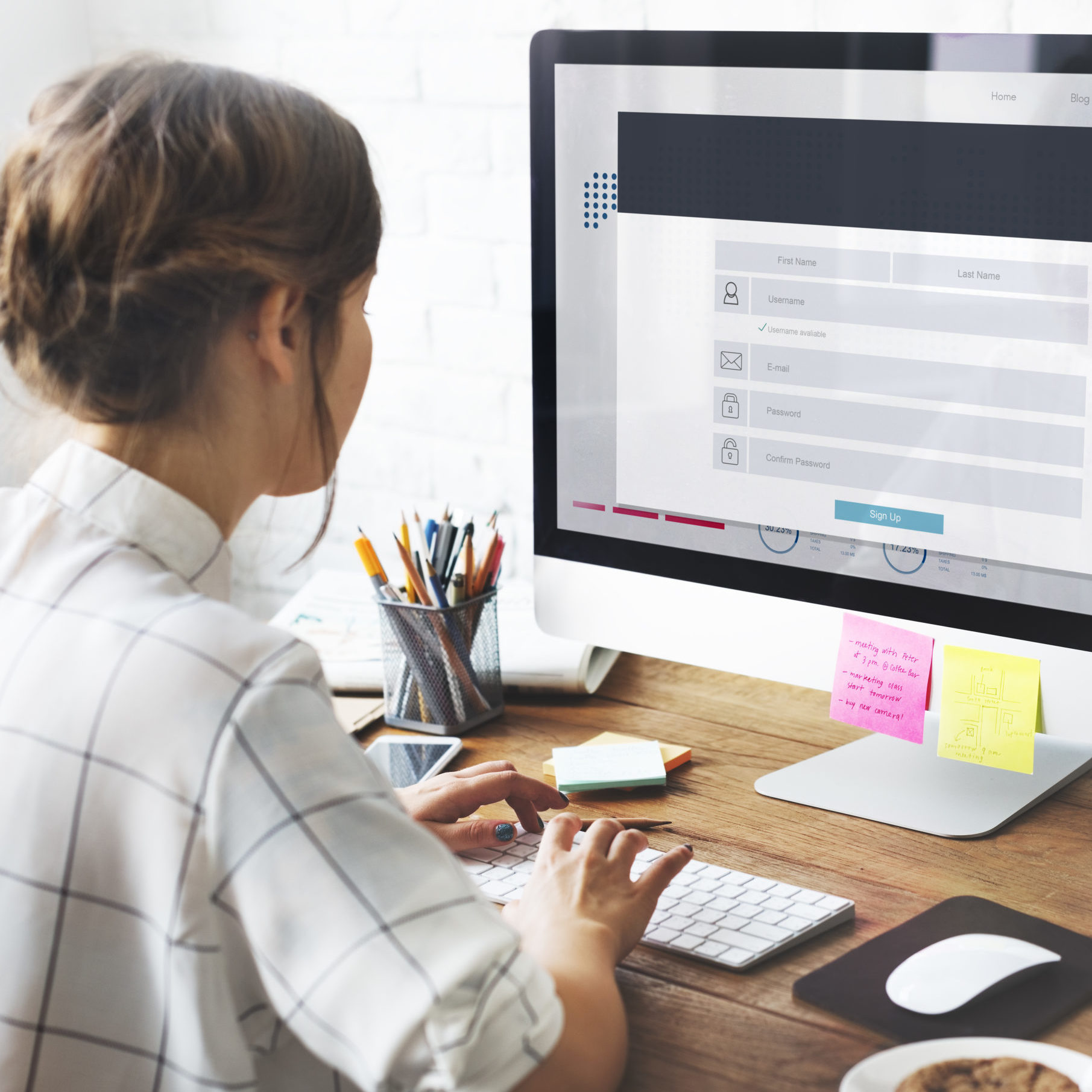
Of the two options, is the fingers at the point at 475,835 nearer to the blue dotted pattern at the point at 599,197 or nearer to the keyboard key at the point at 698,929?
the keyboard key at the point at 698,929

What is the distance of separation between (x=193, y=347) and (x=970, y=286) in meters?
0.49

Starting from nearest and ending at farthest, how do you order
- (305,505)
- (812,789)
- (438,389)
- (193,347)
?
1. (193,347)
2. (812,789)
3. (438,389)
4. (305,505)

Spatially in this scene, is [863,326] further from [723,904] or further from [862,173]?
[723,904]

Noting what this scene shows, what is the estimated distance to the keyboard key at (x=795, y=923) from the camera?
77 centimetres

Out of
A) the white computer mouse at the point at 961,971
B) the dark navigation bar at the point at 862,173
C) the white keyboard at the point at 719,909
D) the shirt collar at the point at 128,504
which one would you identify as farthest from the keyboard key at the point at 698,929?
the dark navigation bar at the point at 862,173

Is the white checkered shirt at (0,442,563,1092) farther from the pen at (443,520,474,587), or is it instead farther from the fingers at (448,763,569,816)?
the pen at (443,520,474,587)

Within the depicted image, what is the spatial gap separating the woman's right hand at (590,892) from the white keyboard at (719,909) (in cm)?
2

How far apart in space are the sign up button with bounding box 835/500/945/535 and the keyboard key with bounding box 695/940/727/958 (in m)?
0.32

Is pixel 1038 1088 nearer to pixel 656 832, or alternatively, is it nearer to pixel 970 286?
pixel 656 832

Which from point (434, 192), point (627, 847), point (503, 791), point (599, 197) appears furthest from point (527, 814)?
point (434, 192)

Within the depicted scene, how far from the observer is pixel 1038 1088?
619 mm

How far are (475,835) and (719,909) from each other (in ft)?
0.58

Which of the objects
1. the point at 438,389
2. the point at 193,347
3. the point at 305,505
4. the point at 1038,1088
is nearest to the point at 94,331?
the point at 193,347

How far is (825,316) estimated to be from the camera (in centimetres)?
89
